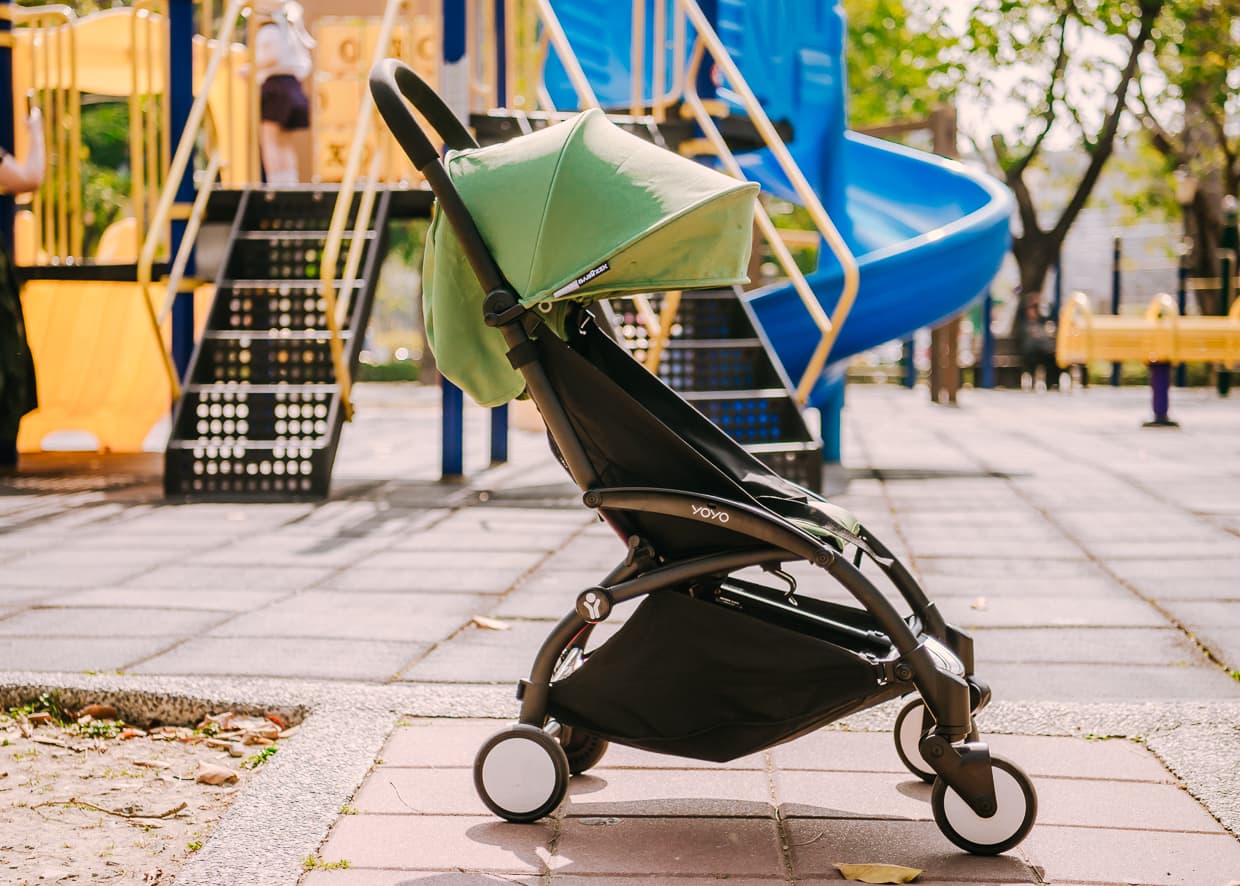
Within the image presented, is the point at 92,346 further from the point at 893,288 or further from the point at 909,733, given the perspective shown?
the point at 909,733

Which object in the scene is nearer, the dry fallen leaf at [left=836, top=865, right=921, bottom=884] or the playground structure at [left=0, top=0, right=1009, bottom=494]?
the dry fallen leaf at [left=836, top=865, right=921, bottom=884]

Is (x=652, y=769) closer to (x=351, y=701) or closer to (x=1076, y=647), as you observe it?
(x=351, y=701)

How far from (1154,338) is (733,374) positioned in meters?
7.26

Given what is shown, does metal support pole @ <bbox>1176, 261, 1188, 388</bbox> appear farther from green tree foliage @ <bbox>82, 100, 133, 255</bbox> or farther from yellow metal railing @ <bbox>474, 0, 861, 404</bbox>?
green tree foliage @ <bbox>82, 100, 133, 255</bbox>

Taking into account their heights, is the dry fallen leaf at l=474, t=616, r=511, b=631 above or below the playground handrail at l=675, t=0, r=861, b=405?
below

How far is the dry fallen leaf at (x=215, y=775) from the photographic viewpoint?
117 inches

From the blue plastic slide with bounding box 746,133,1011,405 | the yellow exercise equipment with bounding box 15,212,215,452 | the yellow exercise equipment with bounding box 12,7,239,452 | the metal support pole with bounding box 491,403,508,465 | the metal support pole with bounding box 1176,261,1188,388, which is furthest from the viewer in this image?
the metal support pole with bounding box 1176,261,1188,388

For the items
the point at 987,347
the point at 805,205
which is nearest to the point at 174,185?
the point at 805,205

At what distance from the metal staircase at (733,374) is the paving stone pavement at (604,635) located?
430 millimetres

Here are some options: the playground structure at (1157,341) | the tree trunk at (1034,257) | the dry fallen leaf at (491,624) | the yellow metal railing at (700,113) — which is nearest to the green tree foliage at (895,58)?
the tree trunk at (1034,257)

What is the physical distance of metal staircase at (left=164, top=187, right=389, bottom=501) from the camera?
296 inches

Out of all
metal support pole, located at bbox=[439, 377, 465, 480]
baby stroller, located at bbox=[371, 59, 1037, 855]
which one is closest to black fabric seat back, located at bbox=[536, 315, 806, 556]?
baby stroller, located at bbox=[371, 59, 1037, 855]

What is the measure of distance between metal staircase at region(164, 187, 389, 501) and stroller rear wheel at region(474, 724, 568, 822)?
4940 millimetres

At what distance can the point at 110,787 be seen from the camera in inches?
116
